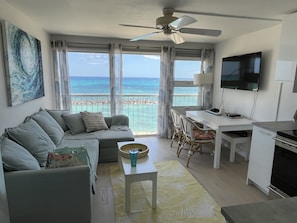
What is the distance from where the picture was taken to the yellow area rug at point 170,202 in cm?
210

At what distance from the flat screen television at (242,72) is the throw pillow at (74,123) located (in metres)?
3.00

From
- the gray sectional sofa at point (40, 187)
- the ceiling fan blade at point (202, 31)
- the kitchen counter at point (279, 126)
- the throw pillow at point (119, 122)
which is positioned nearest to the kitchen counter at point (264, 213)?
the gray sectional sofa at point (40, 187)

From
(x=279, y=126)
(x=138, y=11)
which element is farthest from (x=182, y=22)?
(x=279, y=126)

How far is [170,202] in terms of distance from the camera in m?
2.37

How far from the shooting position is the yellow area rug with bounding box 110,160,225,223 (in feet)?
6.88

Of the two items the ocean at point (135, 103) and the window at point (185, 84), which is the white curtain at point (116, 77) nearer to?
the ocean at point (135, 103)

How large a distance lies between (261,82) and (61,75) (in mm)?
3871

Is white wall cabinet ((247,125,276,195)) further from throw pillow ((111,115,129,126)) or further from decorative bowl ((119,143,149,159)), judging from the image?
throw pillow ((111,115,129,126))

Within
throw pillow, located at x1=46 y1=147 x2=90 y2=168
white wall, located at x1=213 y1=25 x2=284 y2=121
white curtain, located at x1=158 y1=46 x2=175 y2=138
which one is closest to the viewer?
throw pillow, located at x1=46 y1=147 x2=90 y2=168

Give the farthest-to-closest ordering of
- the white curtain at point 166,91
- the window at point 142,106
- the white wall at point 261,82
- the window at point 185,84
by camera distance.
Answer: the window at point 142,106 → the window at point 185,84 → the white curtain at point 166,91 → the white wall at point 261,82

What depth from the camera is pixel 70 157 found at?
1891 mm

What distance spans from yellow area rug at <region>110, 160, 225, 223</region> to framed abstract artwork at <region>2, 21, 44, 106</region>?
1.69m

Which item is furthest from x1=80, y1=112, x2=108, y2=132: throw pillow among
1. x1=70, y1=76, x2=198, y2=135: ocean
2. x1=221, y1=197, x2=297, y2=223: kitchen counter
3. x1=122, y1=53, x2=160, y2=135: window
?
x1=221, y1=197, x2=297, y2=223: kitchen counter

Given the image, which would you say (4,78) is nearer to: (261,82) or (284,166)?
(284,166)
